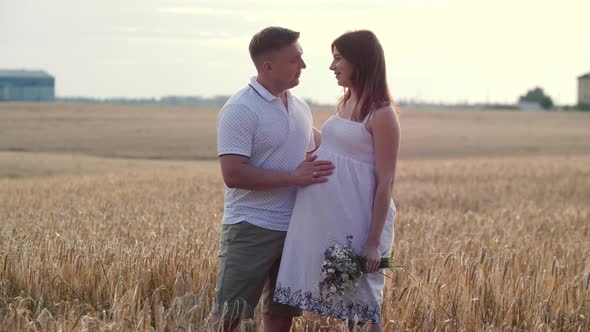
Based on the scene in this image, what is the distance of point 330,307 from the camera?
170 inches

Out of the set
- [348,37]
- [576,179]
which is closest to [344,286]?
[348,37]

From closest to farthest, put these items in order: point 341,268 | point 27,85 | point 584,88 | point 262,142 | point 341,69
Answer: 1. point 341,268
2. point 341,69
3. point 262,142
4. point 27,85
5. point 584,88

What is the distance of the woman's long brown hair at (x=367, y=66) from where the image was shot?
4160 millimetres

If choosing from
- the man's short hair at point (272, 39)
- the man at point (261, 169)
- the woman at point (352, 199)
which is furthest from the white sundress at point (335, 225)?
the man's short hair at point (272, 39)

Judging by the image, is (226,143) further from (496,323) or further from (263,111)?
(496,323)

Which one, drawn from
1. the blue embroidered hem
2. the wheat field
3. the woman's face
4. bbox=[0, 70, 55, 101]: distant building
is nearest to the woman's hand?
the blue embroidered hem

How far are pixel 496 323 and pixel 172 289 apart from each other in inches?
84.8

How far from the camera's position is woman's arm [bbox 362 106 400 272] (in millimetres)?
4117

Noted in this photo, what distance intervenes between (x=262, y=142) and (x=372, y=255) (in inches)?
33.6

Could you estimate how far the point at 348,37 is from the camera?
4.20 meters

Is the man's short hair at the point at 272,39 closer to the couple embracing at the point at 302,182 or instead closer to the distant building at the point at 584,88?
the couple embracing at the point at 302,182

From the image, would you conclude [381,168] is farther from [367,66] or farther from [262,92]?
[262,92]

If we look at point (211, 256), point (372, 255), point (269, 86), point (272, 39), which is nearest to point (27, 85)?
point (211, 256)

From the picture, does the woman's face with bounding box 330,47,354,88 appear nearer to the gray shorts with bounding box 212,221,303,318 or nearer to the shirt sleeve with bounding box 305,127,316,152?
the shirt sleeve with bounding box 305,127,316,152
